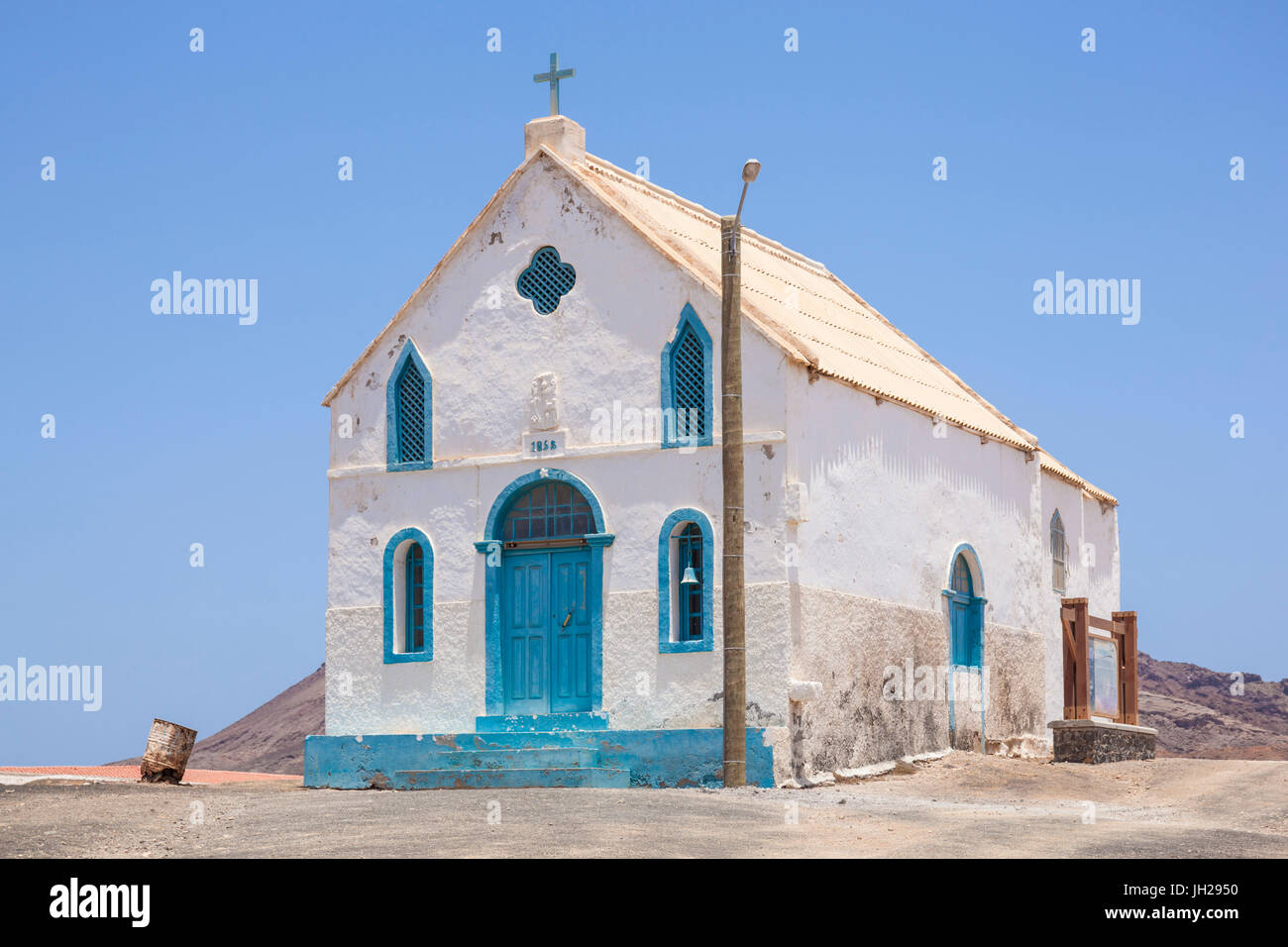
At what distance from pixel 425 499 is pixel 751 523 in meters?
4.61

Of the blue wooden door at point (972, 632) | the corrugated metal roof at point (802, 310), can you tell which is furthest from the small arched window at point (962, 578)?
the corrugated metal roof at point (802, 310)

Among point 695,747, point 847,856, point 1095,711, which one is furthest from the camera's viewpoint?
point 1095,711

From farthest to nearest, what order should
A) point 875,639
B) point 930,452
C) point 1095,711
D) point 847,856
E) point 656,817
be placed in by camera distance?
point 1095,711
point 930,452
point 875,639
point 656,817
point 847,856

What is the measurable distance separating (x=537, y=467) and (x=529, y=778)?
399 cm

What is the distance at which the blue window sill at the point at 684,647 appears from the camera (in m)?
20.4

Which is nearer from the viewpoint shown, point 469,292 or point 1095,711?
point 469,292

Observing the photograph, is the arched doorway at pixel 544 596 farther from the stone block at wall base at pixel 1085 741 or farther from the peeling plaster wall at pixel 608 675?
the stone block at wall base at pixel 1085 741

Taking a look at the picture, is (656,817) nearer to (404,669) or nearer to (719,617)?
(719,617)

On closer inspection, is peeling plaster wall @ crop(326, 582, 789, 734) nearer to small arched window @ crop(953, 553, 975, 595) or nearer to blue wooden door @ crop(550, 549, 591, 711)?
blue wooden door @ crop(550, 549, 591, 711)

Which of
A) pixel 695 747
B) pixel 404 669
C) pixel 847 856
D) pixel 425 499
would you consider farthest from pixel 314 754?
pixel 847 856

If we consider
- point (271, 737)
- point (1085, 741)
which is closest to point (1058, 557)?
point (1085, 741)

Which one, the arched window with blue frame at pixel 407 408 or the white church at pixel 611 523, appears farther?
the arched window with blue frame at pixel 407 408

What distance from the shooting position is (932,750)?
23.3 metres

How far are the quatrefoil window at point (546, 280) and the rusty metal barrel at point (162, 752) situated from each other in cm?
727
